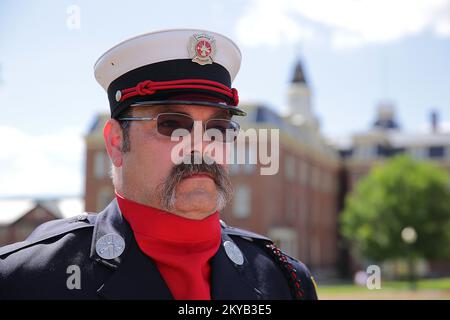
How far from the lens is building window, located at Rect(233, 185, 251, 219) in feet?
111

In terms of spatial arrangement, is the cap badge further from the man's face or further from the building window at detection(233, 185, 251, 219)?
the building window at detection(233, 185, 251, 219)

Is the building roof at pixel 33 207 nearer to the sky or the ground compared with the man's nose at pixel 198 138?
nearer to the ground

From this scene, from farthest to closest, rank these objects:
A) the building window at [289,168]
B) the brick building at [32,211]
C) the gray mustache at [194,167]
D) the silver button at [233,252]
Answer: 1. the building window at [289,168]
2. the brick building at [32,211]
3. the silver button at [233,252]
4. the gray mustache at [194,167]

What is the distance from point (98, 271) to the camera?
2.19 meters

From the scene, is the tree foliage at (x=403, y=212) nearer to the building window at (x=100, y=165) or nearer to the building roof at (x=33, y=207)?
the building window at (x=100, y=165)

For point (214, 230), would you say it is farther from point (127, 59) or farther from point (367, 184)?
point (367, 184)

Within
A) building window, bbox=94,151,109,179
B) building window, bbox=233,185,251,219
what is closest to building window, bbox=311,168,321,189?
Result: building window, bbox=233,185,251,219

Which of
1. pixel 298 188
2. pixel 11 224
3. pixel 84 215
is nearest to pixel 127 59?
pixel 84 215

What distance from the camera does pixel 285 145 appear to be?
35156mm

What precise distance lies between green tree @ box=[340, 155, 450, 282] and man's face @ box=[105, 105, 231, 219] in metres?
36.3

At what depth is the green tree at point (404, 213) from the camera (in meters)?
38.0

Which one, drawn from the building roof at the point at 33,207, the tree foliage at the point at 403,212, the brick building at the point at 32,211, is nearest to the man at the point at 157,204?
the brick building at the point at 32,211

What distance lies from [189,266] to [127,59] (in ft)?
2.63
